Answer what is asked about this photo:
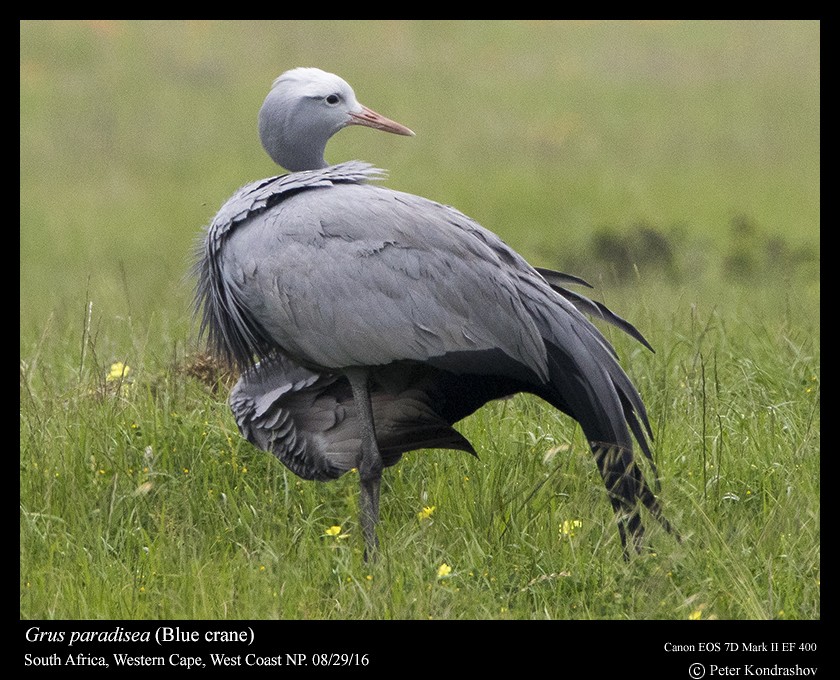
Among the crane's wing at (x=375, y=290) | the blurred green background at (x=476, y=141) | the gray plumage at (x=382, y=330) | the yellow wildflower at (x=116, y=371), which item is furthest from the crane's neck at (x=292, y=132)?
the blurred green background at (x=476, y=141)

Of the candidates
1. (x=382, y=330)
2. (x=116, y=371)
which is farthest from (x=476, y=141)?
(x=382, y=330)

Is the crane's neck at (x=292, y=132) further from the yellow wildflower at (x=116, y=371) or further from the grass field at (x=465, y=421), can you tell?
the yellow wildflower at (x=116, y=371)

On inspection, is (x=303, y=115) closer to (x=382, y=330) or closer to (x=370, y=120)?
(x=370, y=120)

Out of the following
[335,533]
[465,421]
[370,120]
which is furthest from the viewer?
[465,421]

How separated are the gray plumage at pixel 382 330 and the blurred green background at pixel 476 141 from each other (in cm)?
292

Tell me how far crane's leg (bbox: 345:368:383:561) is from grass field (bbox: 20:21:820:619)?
81mm

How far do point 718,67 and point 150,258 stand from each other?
8.47 metres

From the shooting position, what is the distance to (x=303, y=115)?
4539mm

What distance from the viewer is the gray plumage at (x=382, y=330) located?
13.3 feet

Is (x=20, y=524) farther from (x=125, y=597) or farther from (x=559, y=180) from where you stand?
(x=559, y=180)

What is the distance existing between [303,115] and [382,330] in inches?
38.0

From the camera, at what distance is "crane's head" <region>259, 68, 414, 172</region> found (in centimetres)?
453

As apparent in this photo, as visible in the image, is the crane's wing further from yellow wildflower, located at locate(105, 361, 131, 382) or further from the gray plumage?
yellow wildflower, located at locate(105, 361, 131, 382)

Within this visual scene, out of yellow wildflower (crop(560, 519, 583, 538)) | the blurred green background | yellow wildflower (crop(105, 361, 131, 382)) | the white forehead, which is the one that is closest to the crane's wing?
yellow wildflower (crop(560, 519, 583, 538))
